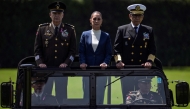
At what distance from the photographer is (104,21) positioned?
2659 centimetres

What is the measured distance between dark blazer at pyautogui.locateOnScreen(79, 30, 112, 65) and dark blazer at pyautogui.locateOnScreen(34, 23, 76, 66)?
0.15 metres

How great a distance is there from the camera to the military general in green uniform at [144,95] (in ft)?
28.9

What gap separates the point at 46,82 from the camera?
8.88 meters

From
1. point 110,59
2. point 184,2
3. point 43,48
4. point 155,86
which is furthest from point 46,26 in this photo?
point 184,2

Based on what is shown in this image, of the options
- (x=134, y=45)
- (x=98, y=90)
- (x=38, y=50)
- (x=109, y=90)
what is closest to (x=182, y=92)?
(x=109, y=90)

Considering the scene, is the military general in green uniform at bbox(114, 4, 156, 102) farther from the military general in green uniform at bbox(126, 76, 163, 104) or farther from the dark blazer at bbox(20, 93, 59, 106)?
the dark blazer at bbox(20, 93, 59, 106)

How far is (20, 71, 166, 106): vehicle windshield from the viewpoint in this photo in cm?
875

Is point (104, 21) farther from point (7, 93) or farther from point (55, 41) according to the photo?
point (7, 93)

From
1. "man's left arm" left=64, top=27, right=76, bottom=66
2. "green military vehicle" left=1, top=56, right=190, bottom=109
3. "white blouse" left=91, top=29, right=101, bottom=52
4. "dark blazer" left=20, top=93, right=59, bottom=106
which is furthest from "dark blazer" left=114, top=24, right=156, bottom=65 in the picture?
"dark blazer" left=20, top=93, right=59, bottom=106

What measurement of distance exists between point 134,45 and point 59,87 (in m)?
1.48

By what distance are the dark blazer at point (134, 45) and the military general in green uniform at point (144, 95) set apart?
857 millimetres

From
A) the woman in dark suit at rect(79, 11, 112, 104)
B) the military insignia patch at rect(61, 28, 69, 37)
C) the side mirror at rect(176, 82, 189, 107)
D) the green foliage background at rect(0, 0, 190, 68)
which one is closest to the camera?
the side mirror at rect(176, 82, 189, 107)

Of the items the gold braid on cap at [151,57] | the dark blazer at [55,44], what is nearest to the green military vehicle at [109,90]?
the gold braid on cap at [151,57]

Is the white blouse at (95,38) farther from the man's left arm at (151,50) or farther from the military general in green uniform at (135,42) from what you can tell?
the man's left arm at (151,50)
